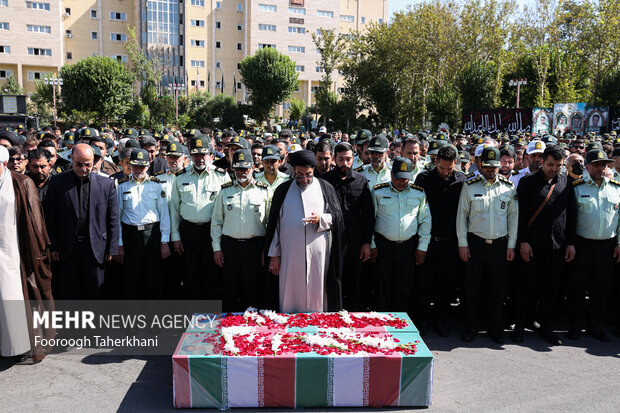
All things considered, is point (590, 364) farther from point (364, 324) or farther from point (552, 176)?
point (364, 324)

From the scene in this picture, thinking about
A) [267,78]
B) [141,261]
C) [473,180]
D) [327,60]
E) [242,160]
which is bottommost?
[141,261]

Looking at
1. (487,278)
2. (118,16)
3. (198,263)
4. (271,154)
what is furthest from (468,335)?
(118,16)

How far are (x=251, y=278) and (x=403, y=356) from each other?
2.05 meters

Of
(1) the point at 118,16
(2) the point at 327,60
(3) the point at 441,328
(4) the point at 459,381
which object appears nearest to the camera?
(4) the point at 459,381

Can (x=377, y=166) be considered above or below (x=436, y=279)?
above

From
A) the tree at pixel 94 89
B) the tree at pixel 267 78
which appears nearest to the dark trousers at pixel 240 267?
the tree at pixel 94 89

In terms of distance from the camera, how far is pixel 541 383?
4.88m

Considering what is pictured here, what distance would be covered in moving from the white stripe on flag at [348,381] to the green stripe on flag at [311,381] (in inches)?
3.3

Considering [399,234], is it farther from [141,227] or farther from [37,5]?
[37,5]

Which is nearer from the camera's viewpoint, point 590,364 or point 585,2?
point 590,364

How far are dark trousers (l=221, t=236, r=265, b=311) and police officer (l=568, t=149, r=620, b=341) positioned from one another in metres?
3.63

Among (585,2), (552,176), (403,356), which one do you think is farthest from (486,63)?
(403,356)

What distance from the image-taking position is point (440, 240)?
20.1 feet

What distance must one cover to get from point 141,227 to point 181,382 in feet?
7.26
